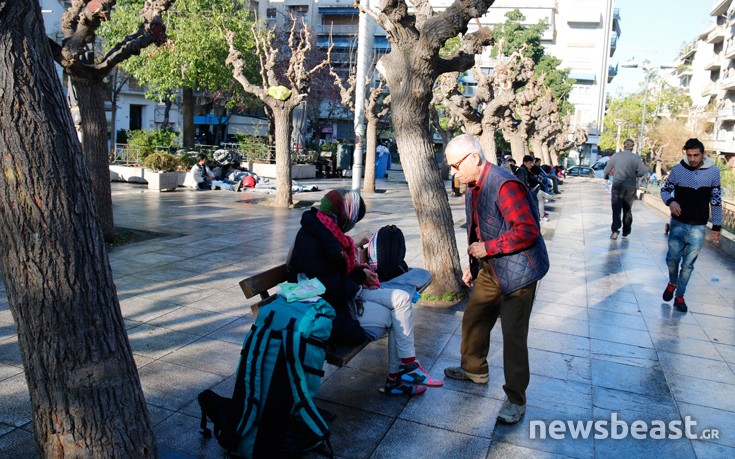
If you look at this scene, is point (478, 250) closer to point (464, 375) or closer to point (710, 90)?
point (464, 375)

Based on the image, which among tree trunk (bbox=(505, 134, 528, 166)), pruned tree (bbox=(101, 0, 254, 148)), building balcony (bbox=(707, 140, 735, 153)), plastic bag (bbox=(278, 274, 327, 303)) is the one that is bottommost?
plastic bag (bbox=(278, 274, 327, 303))

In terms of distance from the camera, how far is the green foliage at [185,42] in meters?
24.2

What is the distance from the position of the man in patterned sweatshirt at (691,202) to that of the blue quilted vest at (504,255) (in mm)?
3685

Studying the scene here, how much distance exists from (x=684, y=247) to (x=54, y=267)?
6.59 m

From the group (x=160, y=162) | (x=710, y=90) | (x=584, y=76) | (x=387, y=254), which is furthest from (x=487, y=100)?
(x=584, y=76)

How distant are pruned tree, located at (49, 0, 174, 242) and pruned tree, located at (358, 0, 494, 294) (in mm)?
3958

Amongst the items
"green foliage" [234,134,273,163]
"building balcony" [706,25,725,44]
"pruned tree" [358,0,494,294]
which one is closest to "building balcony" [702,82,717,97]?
"building balcony" [706,25,725,44]

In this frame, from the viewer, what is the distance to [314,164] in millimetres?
26609

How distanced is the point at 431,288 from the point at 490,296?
2.60 meters

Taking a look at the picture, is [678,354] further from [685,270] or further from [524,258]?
[524,258]

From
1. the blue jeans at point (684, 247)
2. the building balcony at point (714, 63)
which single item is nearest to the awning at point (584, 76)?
the building balcony at point (714, 63)

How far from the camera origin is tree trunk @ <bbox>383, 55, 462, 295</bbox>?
6820 millimetres

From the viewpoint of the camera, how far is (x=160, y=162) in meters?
17.9

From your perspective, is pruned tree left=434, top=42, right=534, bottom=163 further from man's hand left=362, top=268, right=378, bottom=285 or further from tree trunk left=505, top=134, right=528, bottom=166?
man's hand left=362, top=268, right=378, bottom=285
